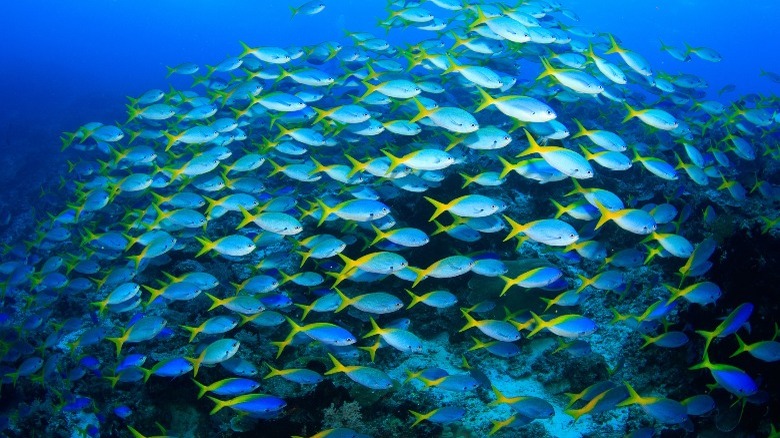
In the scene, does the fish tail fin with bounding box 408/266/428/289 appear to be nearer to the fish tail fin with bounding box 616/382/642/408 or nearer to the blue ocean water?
the blue ocean water

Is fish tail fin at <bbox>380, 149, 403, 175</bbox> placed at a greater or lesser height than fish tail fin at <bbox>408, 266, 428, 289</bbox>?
greater

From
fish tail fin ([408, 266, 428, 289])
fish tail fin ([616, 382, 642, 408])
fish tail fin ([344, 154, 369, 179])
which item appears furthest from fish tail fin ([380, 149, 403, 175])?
fish tail fin ([616, 382, 642, 408])

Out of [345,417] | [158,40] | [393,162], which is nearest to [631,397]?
[345,417]

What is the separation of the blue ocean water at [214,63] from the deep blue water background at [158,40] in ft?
0.60

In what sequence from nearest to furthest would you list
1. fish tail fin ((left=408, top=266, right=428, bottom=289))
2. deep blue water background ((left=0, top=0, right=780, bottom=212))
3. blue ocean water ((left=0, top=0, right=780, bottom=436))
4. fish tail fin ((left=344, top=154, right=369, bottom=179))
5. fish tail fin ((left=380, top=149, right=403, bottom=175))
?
1. blue ocean water ((left=0, top=0, right=780, bottom=436))
2. fish tail fin ((left=408, top=266, right=428, bottom=289))
3. fish tail fin ((left=380, top=149, right=403, bottom=175))
4. fish tail fin ((left=344, top=154, right=369, bottom=179))
5. deep blue water background ((left=0, top=0, right=780, bottom=212))

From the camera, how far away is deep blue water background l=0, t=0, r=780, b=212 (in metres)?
23.8

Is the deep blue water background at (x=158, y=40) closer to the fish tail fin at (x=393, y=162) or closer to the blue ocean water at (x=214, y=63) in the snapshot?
the blue ocean water at (x=214, y=63)

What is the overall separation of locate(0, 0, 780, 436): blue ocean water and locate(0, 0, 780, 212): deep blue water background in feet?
0.60

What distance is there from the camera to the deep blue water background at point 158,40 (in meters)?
23.8

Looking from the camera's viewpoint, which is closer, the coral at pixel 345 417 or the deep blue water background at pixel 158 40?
the coral at pixel 345 417

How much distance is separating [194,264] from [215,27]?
105m

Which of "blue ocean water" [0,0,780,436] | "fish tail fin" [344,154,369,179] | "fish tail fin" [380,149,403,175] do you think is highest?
"fish tail fin" [380,149,403,175]

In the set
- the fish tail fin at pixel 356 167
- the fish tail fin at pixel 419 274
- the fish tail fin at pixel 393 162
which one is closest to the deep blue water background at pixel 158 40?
the fish tail fin at pixel 356 167

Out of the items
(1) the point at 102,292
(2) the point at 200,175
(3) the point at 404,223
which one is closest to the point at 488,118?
(3) the point at 404,223
